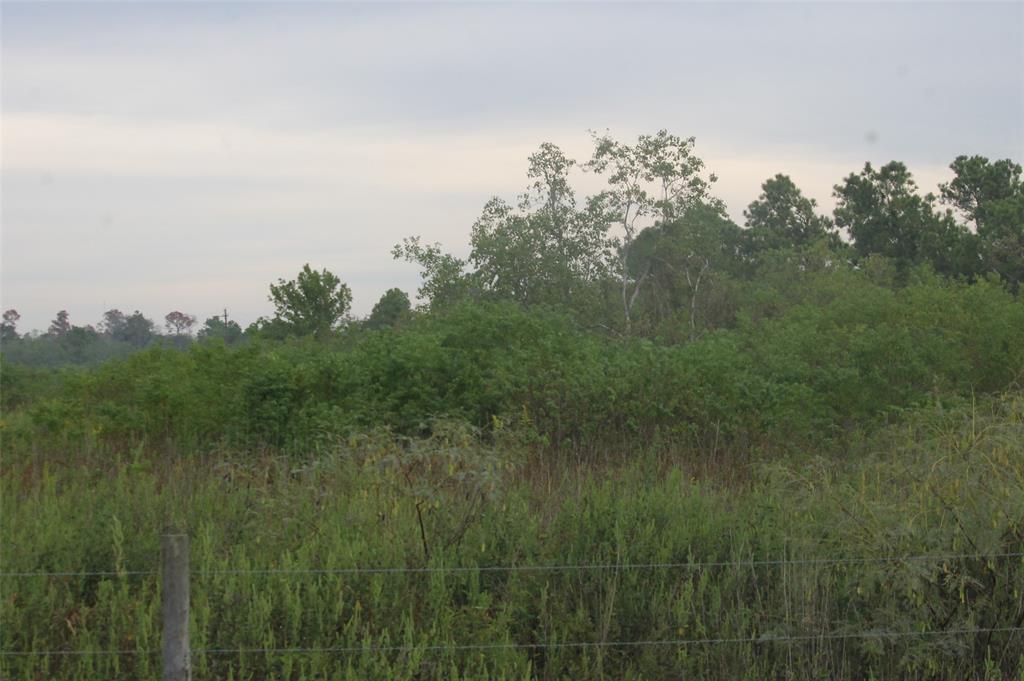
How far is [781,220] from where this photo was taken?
203 feet

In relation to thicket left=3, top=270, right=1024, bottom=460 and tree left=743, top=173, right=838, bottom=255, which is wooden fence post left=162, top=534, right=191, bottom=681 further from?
tree left=743, top=173, right=838, bottom=255

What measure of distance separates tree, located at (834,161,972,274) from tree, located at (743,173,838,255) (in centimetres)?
711

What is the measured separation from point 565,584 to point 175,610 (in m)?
2.42

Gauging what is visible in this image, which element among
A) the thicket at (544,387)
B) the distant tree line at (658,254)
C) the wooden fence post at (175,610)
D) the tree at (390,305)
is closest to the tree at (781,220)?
the distant tree line at (658,254)

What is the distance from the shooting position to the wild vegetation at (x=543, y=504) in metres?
6.03

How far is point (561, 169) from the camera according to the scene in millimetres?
38531

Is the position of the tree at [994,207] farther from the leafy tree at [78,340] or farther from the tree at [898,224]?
the leafy tree at [78,340]

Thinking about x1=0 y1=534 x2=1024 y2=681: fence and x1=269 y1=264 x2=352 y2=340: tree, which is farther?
x1=269 y1=264 x2=352 y2=340: tree

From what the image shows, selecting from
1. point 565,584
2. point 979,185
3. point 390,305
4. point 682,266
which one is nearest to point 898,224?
point 979,185

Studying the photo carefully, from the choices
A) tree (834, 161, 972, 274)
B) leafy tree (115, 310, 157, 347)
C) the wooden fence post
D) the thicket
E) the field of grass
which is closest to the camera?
the wooden fence post

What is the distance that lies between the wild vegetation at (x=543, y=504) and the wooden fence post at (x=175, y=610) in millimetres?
849

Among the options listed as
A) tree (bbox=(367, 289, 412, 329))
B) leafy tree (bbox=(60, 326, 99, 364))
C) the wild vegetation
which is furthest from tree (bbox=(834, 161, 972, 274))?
leafy tree (bbox=(60, 326, 99, 364))

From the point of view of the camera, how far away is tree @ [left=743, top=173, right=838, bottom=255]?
5728 centimetres

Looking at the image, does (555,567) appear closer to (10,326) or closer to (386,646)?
(386,646)
